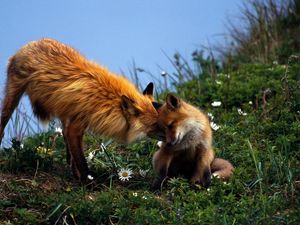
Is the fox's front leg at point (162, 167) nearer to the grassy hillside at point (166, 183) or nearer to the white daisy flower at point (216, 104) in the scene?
the grassy hillside at point (166, 183)

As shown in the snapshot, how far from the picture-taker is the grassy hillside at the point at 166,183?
23.7ft

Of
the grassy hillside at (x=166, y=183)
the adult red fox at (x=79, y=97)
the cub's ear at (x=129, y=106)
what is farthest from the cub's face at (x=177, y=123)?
the grassy hillside at (x=166, y=183)

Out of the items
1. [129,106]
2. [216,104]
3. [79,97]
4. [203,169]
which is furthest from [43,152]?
[216,104]

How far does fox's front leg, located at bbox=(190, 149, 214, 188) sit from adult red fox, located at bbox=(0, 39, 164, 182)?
56 centimetres

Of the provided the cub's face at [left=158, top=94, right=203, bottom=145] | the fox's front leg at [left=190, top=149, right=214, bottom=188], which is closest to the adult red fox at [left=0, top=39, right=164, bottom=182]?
the cub's face at [left=158, top=94, right=203, bottom=145]

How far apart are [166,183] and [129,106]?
94 centimetres

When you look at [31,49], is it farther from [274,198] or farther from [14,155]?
[274,198]

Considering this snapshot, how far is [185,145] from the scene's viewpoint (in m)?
8.05

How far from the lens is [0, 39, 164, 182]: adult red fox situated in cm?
815

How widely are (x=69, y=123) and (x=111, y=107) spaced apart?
514 mm

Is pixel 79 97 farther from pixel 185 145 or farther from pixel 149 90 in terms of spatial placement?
pixel 185 145

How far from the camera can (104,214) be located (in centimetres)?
738

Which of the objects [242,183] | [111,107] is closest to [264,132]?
[242,183]

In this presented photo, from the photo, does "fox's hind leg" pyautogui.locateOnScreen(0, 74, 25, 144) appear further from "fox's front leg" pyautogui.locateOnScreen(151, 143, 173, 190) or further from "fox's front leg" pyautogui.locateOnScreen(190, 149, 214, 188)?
"fox's front leg" pyautogui.locateOnScreen(190, 149, 214, 188)
